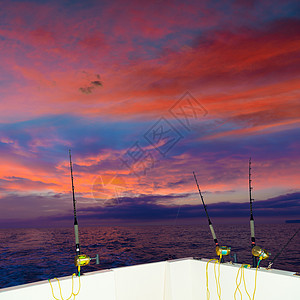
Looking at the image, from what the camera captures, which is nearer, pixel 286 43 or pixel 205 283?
pixel 205 283

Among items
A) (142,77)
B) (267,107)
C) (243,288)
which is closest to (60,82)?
(142,77)

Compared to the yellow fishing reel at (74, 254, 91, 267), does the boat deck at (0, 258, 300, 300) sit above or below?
below

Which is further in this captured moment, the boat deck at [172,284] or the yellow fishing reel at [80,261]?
the yellow fishing reel at [80,261]

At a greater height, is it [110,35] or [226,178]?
[110,35]

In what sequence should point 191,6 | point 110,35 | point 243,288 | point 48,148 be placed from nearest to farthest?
point 243,288
point 191,6
point 110,35
point 48,148

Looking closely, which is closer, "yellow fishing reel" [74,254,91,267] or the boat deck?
the boat deck

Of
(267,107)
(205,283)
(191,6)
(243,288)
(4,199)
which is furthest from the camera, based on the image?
(4,199)

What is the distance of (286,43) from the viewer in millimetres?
5738

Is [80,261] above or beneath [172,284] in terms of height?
above

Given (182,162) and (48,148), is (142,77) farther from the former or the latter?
(182,162)

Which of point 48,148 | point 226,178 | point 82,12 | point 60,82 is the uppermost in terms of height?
point 82,12

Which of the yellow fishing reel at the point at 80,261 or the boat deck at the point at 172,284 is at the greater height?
the yellow fishing reel at the point at 80,261

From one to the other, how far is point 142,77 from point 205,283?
5.05 meters

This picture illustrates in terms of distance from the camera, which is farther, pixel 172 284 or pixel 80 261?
pixel 172 284
